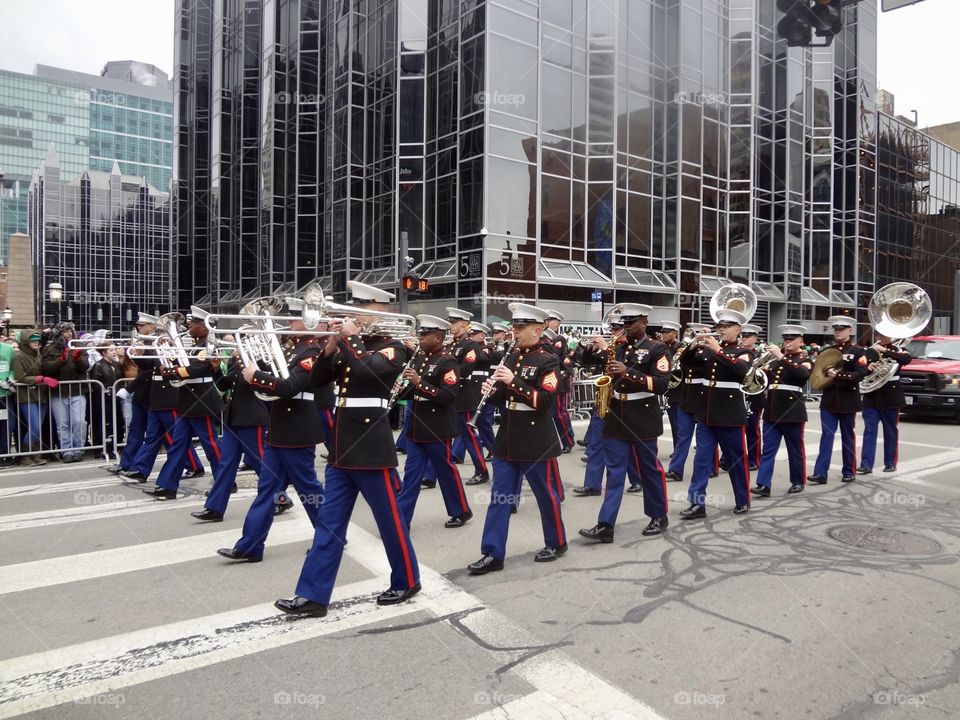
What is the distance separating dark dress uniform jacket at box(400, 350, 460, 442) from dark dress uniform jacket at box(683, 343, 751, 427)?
2.59 m

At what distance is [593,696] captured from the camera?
3.46 meters

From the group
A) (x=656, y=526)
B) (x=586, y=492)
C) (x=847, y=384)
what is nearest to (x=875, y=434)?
(x=847, y=384)

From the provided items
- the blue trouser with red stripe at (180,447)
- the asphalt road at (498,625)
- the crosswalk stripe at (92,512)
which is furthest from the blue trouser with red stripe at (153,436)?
the asphalt road at (498,625)

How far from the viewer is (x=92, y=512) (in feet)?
23.2

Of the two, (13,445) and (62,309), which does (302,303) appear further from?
(62,309)

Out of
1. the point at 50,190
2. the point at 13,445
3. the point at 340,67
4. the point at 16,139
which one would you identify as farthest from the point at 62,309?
the point at 13,445

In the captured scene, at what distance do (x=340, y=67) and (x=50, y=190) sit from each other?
59208 mm

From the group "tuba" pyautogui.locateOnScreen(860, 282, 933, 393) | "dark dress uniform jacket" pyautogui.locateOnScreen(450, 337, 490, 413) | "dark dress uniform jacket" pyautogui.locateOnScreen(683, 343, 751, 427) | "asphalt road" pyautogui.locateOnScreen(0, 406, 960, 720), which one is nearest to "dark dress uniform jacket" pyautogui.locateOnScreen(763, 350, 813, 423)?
"dark dress uniform jacket" pyautogui.locateOnScreen(683, 343, 751, 427)

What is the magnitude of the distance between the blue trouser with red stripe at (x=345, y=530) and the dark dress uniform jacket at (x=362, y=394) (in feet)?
0.30

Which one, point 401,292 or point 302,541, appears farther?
point 401,292

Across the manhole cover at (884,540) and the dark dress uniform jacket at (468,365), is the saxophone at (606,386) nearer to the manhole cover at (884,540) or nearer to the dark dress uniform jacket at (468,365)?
the dark dress uniform jacket at (468,365)

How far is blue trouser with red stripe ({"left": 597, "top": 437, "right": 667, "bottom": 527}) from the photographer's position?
20.1 feet

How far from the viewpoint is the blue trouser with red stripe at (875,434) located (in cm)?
938

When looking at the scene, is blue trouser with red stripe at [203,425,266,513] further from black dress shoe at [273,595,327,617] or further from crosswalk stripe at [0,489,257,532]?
black dress shoe at [273,595,327,617]
